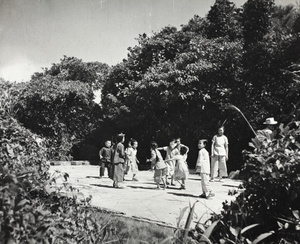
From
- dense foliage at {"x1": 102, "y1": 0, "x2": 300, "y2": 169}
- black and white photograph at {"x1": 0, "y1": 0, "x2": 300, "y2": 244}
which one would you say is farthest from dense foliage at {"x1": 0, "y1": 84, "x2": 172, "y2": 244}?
dense foliage at {"x1": 102, "y1": 0, "x2": 300, "y2": 169}

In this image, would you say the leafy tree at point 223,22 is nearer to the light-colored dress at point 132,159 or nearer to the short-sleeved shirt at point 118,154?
the light-colored dress at point 132,159

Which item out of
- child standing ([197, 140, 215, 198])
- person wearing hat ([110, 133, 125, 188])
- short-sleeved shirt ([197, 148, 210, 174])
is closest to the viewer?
child standing ([197, 140, 215, 198])

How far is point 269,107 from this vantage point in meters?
14.8

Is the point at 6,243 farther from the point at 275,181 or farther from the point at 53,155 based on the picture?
the point at 53,155

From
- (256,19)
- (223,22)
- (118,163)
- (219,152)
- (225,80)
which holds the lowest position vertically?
(118,163)

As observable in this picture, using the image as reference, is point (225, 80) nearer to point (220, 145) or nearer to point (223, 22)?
point (223, 22)

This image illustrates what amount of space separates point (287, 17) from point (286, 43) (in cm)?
461

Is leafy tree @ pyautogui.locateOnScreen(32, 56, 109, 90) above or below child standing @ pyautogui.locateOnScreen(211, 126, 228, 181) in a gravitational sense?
above

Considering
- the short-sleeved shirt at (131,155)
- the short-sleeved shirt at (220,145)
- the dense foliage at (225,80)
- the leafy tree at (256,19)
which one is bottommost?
the short-sleeved shirt at (131,155)

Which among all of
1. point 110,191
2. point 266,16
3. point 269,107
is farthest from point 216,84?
point 110,191

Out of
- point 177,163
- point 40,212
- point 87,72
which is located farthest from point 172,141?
point 87,72

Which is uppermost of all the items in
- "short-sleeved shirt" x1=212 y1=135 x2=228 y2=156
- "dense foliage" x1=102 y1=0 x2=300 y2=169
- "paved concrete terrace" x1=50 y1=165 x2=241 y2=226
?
"dense foliage" x1=102 y1=0 x2=300 y2=169

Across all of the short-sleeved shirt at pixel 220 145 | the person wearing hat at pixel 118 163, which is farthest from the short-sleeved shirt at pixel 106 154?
the short-sleeved shirt at pixel 220 145

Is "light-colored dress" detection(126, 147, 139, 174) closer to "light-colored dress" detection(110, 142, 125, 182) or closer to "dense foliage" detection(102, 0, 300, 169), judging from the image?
"light-colored dress" detection(110, 142, 125, 182)
